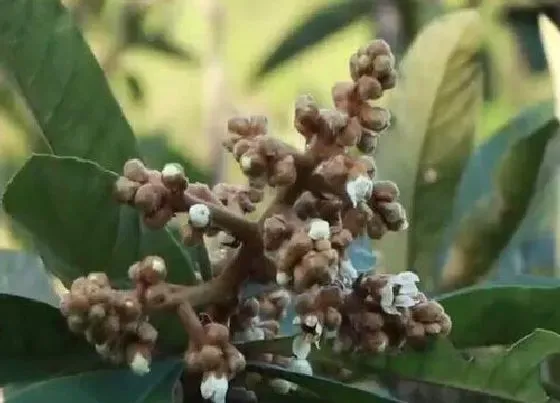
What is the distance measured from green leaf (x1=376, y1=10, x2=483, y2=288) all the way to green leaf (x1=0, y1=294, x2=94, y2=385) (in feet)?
0.95

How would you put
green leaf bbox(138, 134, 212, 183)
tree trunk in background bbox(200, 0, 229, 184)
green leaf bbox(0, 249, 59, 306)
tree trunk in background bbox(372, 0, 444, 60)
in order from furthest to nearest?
1. tree trunk in background bbox(200, 0, 229, 184)
2. tree trunk in background bbox(372, 0, 444, 60)
3. green leaf bbox(138, 134, 212, 183)
4. green leaf bbox(0, 249, 59, 306)

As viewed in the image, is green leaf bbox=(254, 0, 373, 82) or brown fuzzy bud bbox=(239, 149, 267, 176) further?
green leaf bbox=(254, 0, 373, 82)

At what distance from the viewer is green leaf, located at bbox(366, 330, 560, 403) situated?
1.33ft

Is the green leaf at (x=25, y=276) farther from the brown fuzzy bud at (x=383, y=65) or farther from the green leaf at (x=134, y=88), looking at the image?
the green leaf at (x=134, y=88)

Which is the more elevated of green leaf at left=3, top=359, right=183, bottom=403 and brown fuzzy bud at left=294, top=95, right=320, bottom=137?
brown fuzzy bud at left=294, top=95, right=320, bottom=137

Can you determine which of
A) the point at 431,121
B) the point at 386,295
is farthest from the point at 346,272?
the point at 431,121

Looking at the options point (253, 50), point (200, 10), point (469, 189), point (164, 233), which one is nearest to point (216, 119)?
point (200, 10)

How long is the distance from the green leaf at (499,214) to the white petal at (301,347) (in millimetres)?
301

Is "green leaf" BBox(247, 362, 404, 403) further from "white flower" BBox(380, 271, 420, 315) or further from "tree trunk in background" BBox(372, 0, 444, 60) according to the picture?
"tree trunk in background" BBox(372, 0, 444, 60)

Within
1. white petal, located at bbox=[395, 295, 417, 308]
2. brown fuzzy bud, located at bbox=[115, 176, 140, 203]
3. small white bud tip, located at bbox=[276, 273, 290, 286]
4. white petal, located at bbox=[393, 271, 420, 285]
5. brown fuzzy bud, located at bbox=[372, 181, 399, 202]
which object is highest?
brown fuzzy bud, located at bbox=[372, 181, 399, 202]

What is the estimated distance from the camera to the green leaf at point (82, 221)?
39 centimetres

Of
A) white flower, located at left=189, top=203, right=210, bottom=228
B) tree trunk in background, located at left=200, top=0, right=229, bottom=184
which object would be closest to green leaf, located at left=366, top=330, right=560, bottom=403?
white flower, located at left=189, top=203, right=210, bottom=228

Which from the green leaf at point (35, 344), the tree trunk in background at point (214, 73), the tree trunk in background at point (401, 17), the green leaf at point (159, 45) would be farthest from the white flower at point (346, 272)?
the tree trunk in background at point (214, 73)

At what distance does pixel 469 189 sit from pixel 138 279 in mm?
421
